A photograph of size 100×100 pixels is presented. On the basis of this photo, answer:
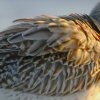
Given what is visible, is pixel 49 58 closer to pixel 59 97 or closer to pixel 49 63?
pixel 49 63

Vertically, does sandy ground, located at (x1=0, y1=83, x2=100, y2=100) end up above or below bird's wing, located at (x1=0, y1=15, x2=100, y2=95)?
below

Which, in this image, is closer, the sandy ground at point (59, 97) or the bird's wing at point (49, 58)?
the sandy ground at point (59, 97)

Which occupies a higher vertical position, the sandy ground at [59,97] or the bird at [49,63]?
the bird at [49,63]

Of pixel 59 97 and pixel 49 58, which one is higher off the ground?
pixel 49 58

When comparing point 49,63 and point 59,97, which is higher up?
point 49,63

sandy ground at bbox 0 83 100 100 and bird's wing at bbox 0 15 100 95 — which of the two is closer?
sandy ground at bbox 0 83 100 100

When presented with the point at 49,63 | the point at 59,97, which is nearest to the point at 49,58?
the point at 49,63
